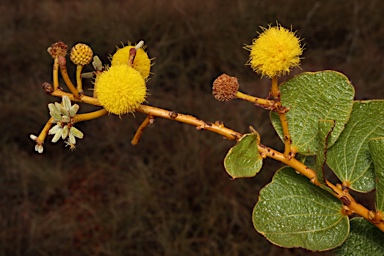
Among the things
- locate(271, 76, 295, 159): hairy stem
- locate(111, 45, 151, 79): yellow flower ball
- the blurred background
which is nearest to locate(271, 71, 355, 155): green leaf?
locate(271, 76, 295, 159): hairy stem

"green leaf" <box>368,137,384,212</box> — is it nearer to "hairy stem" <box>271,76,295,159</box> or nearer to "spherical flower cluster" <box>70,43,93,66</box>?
"hairy stem" <box>271,76,295,159</box>

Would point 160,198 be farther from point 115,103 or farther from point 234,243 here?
point 115,103

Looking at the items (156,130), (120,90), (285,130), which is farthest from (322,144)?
(156,130)

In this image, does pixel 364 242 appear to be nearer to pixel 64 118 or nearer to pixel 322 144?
pixel 322 144

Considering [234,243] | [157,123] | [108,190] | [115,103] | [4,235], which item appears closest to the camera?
[115,103]

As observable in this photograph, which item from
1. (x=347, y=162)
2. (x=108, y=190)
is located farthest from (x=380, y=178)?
(x=108, y=190)
